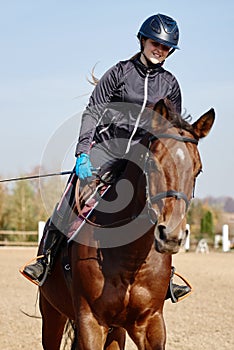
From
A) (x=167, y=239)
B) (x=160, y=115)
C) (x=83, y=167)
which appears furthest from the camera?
(x=83, y=167)

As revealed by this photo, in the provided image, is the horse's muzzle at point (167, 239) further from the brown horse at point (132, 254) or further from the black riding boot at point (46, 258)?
the black riding boot at point (46, 258)

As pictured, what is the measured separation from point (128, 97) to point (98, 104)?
0.88ft

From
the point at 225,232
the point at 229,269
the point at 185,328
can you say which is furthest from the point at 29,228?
the point at 185,328

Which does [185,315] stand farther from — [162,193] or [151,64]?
[162,193]

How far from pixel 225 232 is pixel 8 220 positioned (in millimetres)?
19391

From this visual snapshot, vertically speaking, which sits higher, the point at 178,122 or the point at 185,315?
the point at 178,122

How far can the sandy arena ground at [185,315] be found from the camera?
1030 cm

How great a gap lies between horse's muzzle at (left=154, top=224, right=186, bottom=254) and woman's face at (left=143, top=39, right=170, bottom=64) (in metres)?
1.75

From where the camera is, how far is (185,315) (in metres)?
13.4

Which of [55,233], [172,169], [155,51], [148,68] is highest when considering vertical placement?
[155,51]

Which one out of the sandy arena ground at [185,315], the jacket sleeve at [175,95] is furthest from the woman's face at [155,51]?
the sandy arena ground at [185,315]

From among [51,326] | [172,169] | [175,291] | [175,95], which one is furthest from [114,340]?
[172,169]

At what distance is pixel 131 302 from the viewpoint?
5504 mm

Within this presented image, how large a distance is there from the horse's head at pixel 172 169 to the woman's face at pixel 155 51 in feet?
3.05
